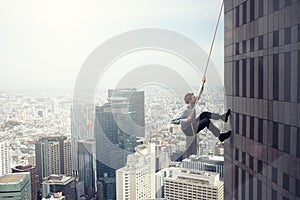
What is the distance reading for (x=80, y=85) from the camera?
247 cm

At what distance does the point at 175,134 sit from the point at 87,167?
1.50m

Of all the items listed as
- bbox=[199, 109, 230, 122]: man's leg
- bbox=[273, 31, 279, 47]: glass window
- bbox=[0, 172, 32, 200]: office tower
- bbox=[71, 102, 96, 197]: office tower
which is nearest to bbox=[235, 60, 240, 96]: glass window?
bbox=[199, 109, 230, 122]: man's leg

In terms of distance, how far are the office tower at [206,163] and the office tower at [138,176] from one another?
34cm

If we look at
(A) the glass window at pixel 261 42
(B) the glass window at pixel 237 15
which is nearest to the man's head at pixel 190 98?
(A) the glass window at pixel 261 42

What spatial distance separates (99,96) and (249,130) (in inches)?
50.3

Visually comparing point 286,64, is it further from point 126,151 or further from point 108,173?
point 108,173

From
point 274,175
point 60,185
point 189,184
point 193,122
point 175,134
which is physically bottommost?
point 60,185

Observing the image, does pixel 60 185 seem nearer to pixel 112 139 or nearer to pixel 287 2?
pixel 112 139

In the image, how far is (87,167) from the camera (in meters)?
3.63

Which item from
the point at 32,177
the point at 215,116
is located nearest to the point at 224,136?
the point at 215,116

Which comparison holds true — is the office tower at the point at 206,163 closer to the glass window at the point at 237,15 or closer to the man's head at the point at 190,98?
the man's head at the point at 190,98

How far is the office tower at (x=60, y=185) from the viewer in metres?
3.50

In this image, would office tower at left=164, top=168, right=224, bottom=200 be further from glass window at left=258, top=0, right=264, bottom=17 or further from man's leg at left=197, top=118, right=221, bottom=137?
glass window at left=258, top=0, right=264, bottom=17

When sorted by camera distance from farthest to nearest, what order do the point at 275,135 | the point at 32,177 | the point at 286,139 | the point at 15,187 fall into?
the point at 32,177, the point at 15,187, the point at 275,135, the point at 286,139
